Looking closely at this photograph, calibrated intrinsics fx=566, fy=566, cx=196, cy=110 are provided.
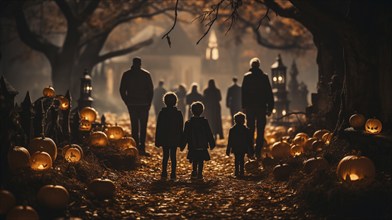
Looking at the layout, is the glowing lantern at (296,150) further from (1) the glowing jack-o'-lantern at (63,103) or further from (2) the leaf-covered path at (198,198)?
(1) the glowing jack-o'-lantern at (63,103)

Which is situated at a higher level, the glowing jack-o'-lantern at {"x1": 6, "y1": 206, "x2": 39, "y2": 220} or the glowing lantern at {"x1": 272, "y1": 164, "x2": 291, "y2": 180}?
the glowing lantern at {"x1": 272, "y1": 164, "x2": 291, "y2": 180}

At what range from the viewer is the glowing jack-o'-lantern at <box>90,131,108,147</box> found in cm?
1276

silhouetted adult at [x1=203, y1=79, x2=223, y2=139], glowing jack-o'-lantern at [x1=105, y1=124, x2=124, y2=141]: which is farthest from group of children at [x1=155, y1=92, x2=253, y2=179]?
silhouetted adult at [x1=203, y1=79, x2=223, y2=139]

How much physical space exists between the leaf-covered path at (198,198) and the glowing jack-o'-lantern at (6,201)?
103cm

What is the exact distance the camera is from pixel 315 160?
9719mm

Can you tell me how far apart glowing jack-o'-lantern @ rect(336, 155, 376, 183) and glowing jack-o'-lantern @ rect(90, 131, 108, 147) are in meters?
6.13

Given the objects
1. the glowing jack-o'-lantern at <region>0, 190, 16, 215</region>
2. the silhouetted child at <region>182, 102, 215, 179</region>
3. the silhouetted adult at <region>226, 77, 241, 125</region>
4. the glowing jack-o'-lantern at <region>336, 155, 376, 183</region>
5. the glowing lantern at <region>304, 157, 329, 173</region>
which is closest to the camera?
the glowing jack-o'-lantern at <region>0, 190, 16, 215</region>

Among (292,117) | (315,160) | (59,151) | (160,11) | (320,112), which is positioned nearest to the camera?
(315,160)

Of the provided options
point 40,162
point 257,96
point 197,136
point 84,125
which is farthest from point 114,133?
point 40,162

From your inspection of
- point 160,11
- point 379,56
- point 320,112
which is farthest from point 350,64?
point 160,11

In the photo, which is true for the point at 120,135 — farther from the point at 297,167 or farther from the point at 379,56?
the point at 379,56

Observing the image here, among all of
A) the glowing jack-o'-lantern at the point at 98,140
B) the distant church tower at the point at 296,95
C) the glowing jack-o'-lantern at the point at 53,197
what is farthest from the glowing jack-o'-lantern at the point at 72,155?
the distant church tower at the point at 296,95

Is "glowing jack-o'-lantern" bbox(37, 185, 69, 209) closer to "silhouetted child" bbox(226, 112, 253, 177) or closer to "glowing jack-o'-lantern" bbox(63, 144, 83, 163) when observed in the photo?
"glowing jack-o'-lantern" bbox(63, 144, 83, 163)

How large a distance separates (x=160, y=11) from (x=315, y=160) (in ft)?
55.6
